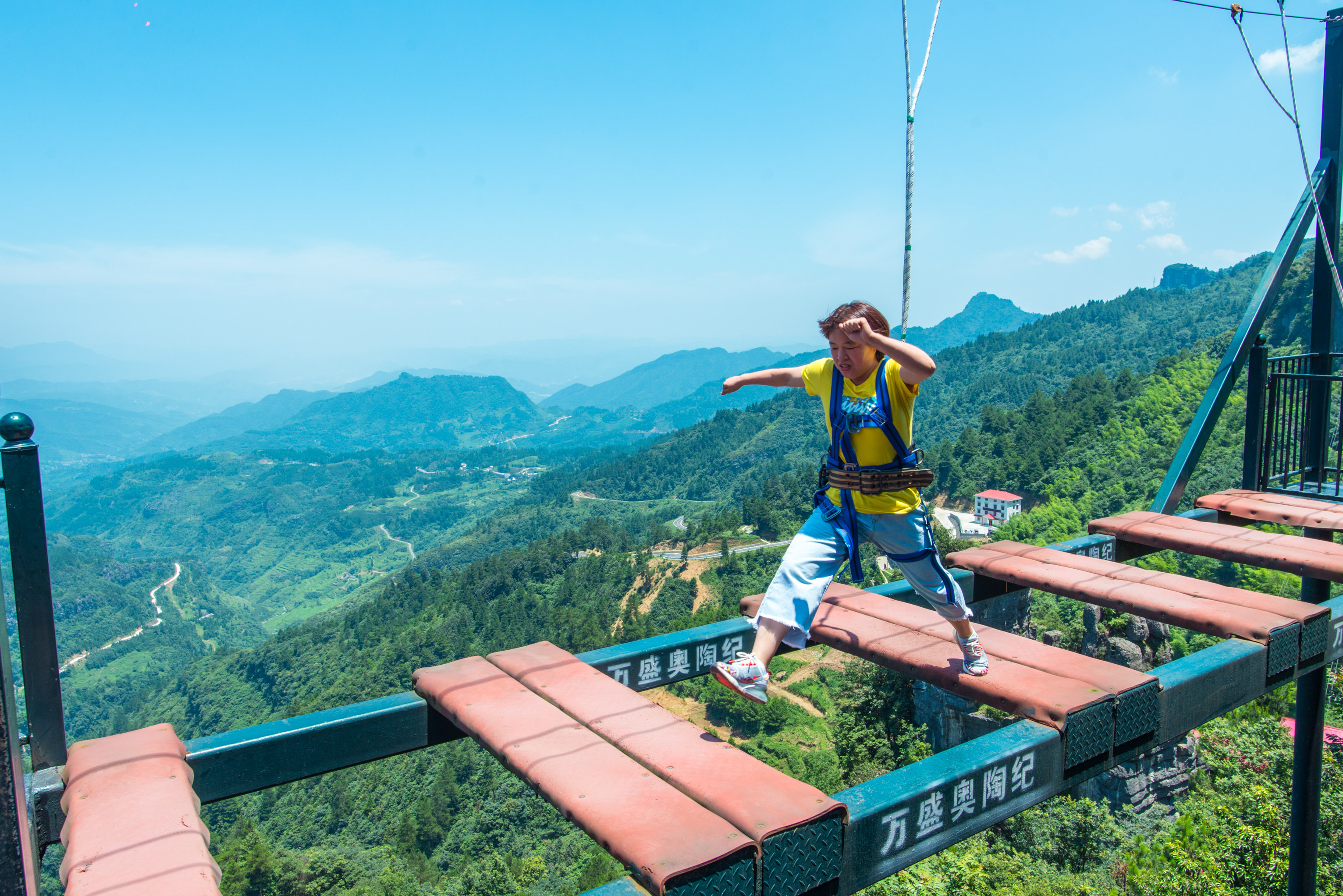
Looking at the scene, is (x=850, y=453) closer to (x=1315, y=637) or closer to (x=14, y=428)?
(x=1315, y=637)

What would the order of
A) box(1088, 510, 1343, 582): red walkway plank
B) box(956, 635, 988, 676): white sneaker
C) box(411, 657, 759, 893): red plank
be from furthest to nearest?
1. box(1088, 510, 1343, 582): red walkway plank
2. box(956, 635, 988, 676): white sneaker
3. box(411, 657, 759, 893): red plank

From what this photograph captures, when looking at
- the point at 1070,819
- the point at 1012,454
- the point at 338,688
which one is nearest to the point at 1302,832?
the point at 1070,819

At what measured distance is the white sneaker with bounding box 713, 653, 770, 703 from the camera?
2.69 meters

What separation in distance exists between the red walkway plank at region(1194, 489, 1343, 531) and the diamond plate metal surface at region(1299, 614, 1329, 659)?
1.68 m

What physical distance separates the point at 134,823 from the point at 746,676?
1.76 m

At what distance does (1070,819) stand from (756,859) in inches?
1013

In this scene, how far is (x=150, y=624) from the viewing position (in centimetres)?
11244

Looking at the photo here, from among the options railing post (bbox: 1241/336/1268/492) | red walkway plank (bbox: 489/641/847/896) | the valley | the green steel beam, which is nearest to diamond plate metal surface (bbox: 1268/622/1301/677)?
red walkway plank (bbox: 489/641/847/896)

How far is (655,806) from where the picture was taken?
1.98m

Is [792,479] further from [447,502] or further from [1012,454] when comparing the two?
[447,502]

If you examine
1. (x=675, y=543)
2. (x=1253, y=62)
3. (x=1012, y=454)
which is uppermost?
(x=1253, y=62)

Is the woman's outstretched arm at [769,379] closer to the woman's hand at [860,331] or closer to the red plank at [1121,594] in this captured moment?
the woman's hand at [860,331]

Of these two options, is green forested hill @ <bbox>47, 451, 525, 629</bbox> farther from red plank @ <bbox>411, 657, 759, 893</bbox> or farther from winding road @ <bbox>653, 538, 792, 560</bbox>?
red plank @ <bbox>411, 657, 759, 893</bbox>

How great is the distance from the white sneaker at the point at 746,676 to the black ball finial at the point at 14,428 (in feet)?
7.11
